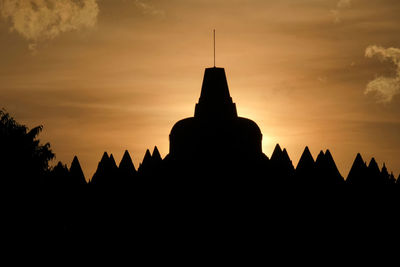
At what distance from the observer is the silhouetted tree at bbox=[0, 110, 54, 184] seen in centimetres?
4547

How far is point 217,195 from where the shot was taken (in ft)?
125

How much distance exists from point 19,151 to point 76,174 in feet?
57.4

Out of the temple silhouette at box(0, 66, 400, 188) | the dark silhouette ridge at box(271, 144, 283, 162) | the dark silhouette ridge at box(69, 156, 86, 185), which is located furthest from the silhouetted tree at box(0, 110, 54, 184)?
the dark silhouette ridge at box(271, 144, 283, 162)

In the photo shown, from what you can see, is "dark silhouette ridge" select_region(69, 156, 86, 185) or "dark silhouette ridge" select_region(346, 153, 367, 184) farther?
"dark silhouette ridge" select_region(69, 156, 86, 185)

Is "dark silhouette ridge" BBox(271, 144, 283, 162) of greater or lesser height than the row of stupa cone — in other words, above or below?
above

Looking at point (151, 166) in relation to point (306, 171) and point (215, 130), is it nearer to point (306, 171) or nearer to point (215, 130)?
point (306, 171)

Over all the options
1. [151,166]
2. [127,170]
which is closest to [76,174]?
[127,170]

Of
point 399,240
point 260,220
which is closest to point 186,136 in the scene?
point 260,220

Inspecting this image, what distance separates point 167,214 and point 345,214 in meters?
8.46

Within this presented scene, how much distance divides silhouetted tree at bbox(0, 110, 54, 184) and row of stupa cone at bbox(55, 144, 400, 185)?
7123 millimetres

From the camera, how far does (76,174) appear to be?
3484cm

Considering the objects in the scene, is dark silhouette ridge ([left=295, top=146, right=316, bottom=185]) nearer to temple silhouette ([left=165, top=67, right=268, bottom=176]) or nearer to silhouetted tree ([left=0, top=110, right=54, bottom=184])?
temple silhouette ([left=165, top=67, right=268, bottom=176])

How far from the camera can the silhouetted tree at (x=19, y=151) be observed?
149 feet

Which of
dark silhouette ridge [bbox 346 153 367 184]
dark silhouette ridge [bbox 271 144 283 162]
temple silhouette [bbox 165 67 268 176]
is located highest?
temple silhouette [bbox 165 67 268 176]
